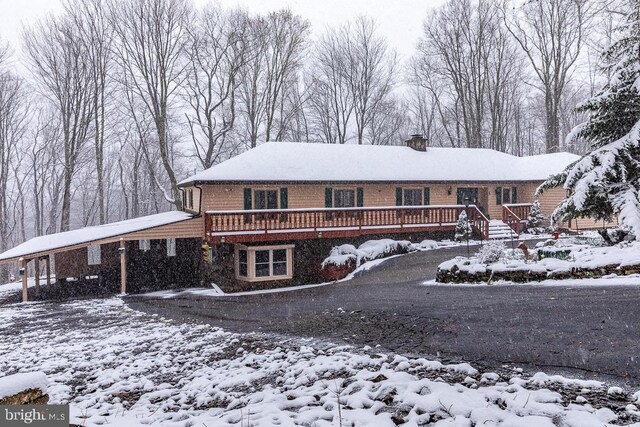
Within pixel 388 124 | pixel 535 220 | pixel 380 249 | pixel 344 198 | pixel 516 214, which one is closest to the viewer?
pixel 380 249

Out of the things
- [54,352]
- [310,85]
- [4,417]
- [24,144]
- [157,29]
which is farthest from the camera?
[24,144]

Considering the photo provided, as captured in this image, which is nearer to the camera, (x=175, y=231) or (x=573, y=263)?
(x=573, y=263)

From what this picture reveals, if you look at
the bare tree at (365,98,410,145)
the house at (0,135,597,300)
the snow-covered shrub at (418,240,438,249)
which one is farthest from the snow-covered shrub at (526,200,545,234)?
the bare tree at (365,98,410,145)

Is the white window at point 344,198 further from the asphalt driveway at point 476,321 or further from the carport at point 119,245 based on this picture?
the asphalt driveway at point 476,321

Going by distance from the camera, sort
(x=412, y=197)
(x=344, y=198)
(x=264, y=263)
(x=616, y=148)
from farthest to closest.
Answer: (x=412, y=197) < (x=344, y=198) < (x=264, y=263) < (x=616, y=148)

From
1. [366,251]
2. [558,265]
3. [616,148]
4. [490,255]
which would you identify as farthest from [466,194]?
[558,265]

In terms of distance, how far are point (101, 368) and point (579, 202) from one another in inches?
524

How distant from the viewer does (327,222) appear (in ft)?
76.2

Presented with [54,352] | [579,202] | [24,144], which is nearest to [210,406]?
[54,352]

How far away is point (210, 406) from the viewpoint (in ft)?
19.2

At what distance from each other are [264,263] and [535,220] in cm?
1661

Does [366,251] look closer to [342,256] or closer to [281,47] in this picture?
[342,256]

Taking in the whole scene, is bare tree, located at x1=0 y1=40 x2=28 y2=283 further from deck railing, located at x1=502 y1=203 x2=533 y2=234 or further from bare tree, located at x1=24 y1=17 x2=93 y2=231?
deck railing, located at x1=502 y1=203 x2=533 y2=234

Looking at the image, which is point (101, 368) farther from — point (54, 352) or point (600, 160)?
point (600, 160)
